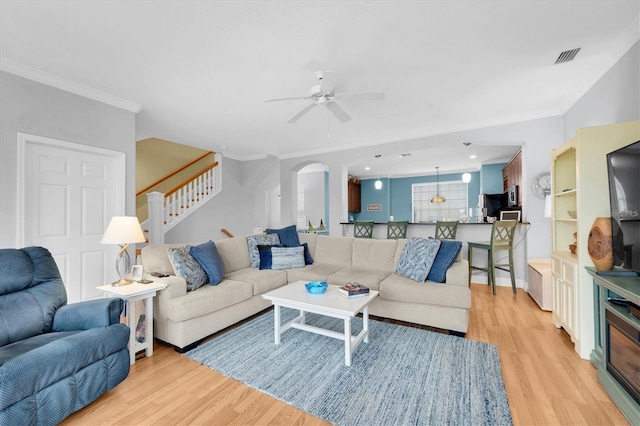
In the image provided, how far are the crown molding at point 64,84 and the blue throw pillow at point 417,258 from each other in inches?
156

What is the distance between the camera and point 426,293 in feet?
9.23

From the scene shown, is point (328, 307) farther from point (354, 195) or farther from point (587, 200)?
point (354, 195)

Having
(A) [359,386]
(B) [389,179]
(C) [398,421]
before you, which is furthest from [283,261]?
(B) [389,179]

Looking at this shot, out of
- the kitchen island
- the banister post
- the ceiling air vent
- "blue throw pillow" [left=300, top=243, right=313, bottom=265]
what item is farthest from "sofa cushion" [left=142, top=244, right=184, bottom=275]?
the ceiling air vent

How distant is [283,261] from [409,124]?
118 inches

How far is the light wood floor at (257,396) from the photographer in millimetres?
1666

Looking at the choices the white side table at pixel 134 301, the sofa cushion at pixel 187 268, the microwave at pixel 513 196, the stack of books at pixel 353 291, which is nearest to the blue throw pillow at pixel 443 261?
the stack of books at pixel 353 291

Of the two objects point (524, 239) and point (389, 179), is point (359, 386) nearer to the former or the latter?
point (524, 239)

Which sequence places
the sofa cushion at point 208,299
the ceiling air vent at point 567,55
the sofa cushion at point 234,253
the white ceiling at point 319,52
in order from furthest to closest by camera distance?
the sofa cushion at point 234,253, the ceiling air vent at point 567,55, the sofa cushion at point 208,299, the white ceiling at point 319,52

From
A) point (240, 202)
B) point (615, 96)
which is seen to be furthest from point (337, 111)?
point (240, 202)

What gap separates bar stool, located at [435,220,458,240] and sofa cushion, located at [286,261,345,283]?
80.2 inches

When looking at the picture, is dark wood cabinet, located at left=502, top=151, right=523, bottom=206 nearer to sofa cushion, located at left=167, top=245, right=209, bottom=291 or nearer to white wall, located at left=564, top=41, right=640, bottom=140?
white wall, located at left=564, top=41, right=640, bottom=140

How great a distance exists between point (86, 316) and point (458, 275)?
322 centimetres

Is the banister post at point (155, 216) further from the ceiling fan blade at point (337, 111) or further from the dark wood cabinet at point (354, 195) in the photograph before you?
the dark wood cabinet at point (354, 195)
